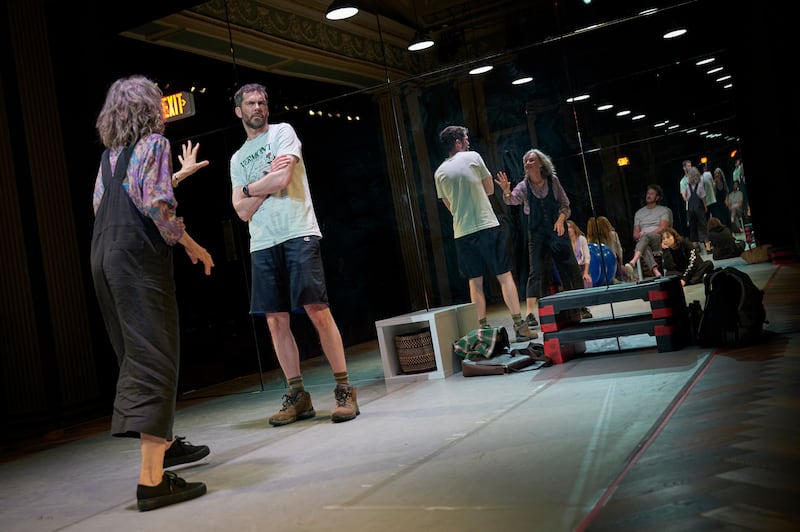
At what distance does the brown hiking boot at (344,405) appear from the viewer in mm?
3699

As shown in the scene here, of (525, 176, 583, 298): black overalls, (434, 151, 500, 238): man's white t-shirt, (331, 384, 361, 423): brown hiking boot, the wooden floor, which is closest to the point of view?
the wooden floor

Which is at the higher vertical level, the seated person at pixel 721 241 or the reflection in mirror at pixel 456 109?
the reflection in mirror at pixel 456 109

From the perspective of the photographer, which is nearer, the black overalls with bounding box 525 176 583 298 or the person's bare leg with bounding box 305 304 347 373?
the person's bare leg with bounding box 305 304 347 373

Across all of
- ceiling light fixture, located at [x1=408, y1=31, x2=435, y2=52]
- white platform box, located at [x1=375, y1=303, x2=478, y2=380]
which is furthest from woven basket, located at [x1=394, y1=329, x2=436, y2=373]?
ceiling light fixture, located at [x1=408, y1=31, x2=435, y2=52]

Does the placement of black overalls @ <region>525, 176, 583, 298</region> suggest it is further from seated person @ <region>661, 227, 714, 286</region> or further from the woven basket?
the woven basket

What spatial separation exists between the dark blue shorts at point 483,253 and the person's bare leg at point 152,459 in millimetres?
2673

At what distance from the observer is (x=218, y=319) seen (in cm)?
627

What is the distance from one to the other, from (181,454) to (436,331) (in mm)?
1916

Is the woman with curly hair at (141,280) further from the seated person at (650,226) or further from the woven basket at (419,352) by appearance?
the seated person at (650,226)

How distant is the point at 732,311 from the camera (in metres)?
3.85

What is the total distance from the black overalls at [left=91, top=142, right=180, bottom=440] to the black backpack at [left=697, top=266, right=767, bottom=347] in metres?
2.71

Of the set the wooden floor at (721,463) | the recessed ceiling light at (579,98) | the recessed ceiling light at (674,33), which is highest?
the recessed ceiling light at (674,33)

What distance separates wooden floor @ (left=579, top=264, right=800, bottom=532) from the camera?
5.59 feet

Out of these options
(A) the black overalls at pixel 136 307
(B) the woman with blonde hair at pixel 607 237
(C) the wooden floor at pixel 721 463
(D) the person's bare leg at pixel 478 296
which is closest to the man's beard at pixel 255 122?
(A) the black overalls at pixel 136 307
